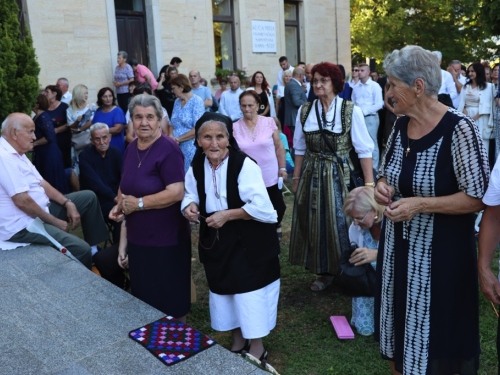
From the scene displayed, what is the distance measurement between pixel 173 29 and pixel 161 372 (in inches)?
466

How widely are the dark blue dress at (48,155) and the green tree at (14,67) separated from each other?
123 cm

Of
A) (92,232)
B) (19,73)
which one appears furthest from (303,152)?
(19,73)

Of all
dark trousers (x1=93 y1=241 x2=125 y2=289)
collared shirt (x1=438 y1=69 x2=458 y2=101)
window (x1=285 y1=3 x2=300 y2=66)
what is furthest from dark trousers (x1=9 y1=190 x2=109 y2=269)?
window (x1=285 y1=3 x2=300 y2=66)

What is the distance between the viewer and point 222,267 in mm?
3398

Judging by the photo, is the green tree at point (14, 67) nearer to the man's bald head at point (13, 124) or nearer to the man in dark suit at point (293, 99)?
the man's bald head at point (13, 124)

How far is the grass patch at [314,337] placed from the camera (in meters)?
3.54

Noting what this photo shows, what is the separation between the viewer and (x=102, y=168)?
573cm

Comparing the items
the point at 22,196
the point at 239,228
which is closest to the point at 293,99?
the point at 22,196

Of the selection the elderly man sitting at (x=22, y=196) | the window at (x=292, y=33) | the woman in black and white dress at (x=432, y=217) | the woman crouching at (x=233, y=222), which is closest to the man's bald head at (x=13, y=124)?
the elderly man sitting at (x=22, y=196)

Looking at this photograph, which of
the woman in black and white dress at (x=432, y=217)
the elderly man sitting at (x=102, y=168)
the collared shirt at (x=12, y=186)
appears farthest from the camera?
the elderly man sitting at (x=102, y=168)

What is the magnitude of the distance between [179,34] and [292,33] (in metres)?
4.73

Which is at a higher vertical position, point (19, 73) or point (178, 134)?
point (19, 73)

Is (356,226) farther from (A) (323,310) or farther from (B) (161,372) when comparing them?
(B) (161,372)

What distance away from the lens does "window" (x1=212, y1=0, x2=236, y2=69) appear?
47.6 feet
